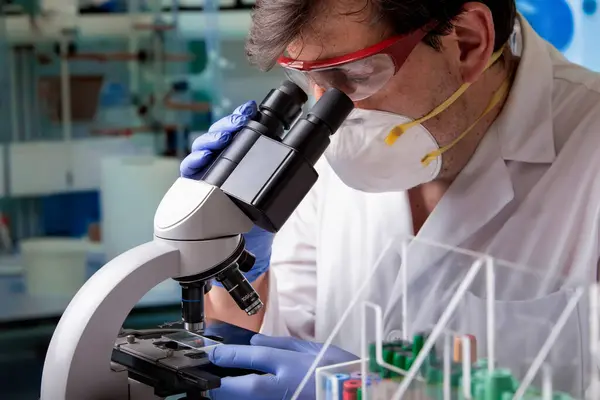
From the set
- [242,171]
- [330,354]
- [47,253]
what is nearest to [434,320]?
[330,354]

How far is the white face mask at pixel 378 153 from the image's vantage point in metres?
1.48

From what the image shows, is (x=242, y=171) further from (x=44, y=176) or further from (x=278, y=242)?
(x=44, y=176)

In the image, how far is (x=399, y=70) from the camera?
142 centimetres

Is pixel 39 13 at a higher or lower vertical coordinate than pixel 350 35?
higher

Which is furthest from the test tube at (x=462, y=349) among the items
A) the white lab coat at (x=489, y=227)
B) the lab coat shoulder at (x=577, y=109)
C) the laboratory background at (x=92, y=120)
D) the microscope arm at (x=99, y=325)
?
the laboratory background at (x=92, y=120)

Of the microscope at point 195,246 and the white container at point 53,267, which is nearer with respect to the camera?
the microscope at point 195,246

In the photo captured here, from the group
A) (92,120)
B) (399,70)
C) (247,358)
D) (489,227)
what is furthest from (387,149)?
(92,120)

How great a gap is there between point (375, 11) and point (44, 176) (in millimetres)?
2988

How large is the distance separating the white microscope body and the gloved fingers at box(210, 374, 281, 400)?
0.53 feet

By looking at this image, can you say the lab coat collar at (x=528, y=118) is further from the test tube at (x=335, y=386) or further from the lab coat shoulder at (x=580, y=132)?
the test tube at (x=335, y=386)

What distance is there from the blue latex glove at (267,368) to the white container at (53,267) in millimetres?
2934

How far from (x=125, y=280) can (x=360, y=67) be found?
52 centimetres

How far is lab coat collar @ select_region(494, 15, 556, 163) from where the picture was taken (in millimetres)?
1542

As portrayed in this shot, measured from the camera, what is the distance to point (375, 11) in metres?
1.35
